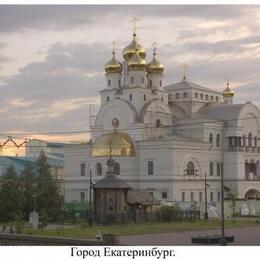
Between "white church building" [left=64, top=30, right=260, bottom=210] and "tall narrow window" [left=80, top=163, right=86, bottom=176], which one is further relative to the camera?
"tall narrow window" [left=80, top=163, right=86, bottom=176]

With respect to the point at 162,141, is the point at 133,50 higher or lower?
higher

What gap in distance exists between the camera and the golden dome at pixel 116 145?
182ft

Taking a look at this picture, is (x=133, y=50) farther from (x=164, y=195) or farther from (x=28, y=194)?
(x=28, y=194)

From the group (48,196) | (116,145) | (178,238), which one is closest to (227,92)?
(116,145)

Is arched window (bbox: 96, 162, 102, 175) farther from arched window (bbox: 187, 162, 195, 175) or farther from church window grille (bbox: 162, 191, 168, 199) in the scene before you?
arched window (bbox: 187, 162, 195, 175)

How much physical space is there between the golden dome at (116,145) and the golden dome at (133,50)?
7.57 meters

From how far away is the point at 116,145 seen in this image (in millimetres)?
55531

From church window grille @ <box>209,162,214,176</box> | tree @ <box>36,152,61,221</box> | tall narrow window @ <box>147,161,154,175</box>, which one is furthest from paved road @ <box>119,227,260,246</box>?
church window grille @ <box>209,162,214,176</box>

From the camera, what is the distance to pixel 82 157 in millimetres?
59781

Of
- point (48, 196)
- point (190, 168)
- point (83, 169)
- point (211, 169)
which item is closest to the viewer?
point (48, 196)

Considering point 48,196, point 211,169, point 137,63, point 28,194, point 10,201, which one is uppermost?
point 137,63

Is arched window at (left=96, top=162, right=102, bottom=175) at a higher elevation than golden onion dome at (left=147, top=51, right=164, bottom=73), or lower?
lower

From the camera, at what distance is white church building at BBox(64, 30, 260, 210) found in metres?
55.2

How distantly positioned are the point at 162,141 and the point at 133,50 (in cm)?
938
